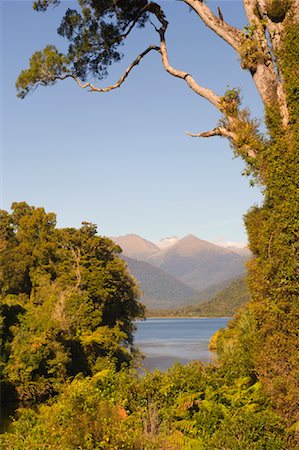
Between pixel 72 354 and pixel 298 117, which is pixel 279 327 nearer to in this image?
pixel 298 117

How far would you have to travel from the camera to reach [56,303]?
93.6 feet

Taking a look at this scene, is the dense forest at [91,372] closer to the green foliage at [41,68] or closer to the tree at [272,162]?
the tree at [272,162]

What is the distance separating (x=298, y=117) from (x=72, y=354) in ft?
76.9

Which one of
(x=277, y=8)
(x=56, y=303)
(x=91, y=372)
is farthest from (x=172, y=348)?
(x=277, y=8)

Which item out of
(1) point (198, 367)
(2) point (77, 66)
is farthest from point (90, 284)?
(2) point (77, 66)

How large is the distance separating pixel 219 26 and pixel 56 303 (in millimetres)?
21689

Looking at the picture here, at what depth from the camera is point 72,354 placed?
95.7 feet

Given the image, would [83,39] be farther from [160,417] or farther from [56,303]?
[56,303]

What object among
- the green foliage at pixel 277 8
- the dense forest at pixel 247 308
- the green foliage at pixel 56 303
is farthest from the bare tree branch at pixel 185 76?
the green foliage at pixel 56 303

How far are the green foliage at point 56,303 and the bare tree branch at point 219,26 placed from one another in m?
18.6

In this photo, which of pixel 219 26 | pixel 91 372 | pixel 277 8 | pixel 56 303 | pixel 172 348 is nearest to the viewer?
pixel 277 8

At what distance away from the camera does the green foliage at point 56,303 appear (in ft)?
81.8

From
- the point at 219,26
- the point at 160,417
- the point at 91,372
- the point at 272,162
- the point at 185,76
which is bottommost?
the point at 91,372

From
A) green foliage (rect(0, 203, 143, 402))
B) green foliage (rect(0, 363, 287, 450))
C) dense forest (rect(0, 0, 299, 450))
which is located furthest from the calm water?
dense forest (rect(0, 0, 299, 450))
